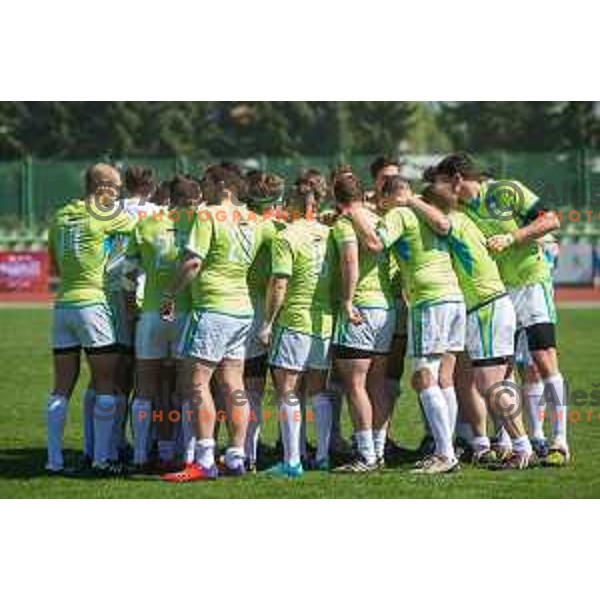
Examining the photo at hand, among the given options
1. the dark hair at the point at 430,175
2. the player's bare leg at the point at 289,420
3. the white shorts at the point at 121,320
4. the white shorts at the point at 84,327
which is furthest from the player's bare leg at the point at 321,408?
the dark hair at the point at 430,175

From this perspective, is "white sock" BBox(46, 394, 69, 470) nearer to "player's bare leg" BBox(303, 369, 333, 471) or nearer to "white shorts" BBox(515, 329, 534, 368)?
"player's bare leg" BBox(303, 369, 333, 471)

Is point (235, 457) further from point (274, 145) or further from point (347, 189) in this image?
point (274, 145)

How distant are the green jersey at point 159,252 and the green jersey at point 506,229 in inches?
86.0

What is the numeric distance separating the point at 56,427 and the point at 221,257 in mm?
1765

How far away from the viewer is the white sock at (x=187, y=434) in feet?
34.3

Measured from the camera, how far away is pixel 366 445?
34.4 feet

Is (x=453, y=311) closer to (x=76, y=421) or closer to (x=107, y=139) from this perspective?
(x=76, y=421)

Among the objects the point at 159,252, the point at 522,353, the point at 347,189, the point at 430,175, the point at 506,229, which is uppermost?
the point at 430,175

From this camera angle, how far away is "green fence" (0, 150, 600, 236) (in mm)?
35156

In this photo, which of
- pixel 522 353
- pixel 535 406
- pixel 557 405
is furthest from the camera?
pixel 522 353

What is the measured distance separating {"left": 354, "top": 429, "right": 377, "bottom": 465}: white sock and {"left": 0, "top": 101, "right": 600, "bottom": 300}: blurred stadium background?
19785 mm

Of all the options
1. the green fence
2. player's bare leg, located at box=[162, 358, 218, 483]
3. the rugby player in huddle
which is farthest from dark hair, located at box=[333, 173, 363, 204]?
the green fence

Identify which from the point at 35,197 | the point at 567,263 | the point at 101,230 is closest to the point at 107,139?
the point at 35,197

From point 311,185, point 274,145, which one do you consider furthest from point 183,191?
point 274,145
